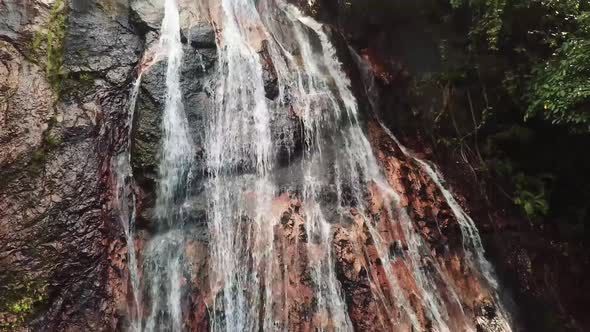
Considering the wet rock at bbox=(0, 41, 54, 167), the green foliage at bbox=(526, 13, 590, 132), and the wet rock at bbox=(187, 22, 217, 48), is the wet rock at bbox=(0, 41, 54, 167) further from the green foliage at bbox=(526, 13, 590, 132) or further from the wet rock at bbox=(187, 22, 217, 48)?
the green foliage at bbox=(526, 13, 590, 132)

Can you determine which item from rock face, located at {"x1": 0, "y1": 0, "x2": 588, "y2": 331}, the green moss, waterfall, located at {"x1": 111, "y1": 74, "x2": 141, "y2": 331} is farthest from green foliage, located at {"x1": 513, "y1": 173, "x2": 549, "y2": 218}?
the green moss

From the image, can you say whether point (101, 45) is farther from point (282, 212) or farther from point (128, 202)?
point (282, 212)

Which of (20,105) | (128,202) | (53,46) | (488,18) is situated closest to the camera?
(128,202)

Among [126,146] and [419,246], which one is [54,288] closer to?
[126,146]

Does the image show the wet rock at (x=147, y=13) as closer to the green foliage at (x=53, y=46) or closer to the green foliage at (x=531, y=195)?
the green foliage at (x=53, y=46)

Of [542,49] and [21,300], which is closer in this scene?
[21,300]

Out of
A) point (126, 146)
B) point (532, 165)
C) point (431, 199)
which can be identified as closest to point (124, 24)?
→ point (126, 146)

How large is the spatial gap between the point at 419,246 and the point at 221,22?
5.49 metres

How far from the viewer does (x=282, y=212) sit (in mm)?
5840

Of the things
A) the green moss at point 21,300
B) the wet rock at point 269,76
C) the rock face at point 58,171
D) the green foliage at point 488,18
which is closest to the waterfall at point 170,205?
the rock face at point 58,171

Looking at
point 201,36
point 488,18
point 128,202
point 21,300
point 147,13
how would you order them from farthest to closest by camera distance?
point 147,13 → point 201,36 → point 488,18 → point 128,202 → point 21,300

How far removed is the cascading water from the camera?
→ 521cm

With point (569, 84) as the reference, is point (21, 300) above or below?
below

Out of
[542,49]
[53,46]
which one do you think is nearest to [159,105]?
[53,46]
